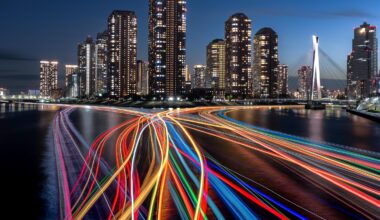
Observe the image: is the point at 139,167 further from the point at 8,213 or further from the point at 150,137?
the point at 150,137

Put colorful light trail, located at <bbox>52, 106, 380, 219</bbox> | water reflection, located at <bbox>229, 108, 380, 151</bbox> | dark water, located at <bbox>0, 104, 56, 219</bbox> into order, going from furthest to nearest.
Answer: water reflection, located at <bbox>229, 108, 380, 151</bbox>
dark water, located at <bbox>0, 104, 56, 219</bbox>
colorful light trail, located at <bbox>52, 106, 380, 219</bbox>

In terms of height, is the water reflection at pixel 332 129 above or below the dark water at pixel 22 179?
above

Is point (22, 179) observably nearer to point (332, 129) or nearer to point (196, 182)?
point (196, 182)

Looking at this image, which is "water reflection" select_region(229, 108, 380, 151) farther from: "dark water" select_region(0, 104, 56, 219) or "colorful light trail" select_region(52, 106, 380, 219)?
"dark water" select_region(0, 104, 56, 219)

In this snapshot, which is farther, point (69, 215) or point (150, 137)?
point (150, 137)

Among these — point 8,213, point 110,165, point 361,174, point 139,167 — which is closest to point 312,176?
point 361,174

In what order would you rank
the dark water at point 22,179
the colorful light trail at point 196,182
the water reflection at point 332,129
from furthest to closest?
1. the water reflection at point 332,129
2. the dark water at point 22,179
3. the colorful light trail at point 196,182

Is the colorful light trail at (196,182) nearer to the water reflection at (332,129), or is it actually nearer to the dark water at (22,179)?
the dark water at (22,179)

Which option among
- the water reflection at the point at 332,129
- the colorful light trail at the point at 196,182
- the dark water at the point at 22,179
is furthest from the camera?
the water reflection at the point at 332,129

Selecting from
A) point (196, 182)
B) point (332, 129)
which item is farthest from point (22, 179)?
point (332, 129)

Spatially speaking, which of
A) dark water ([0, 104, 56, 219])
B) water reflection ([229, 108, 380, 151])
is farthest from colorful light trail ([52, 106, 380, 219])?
water reflection ([229, 108, 380, 151])

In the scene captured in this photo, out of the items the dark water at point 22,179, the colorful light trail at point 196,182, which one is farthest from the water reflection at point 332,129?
the dark water at point 22,179
